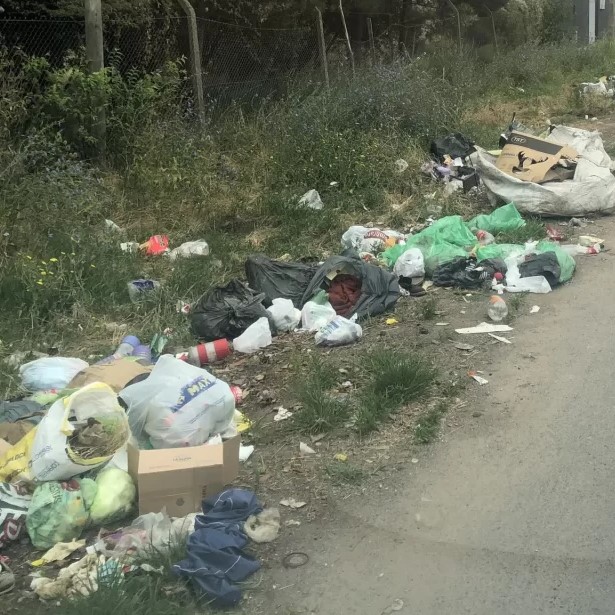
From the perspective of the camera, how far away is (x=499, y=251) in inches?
245

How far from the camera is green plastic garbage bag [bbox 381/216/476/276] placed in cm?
613

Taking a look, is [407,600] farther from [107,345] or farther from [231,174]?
[231,174]

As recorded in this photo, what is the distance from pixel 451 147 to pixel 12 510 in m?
7.40

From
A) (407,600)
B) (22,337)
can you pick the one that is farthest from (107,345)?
(407,600)

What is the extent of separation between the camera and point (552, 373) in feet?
14.3

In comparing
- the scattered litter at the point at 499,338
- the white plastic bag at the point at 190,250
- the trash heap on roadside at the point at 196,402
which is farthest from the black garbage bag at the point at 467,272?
the white plastic bag at the point at 190,250

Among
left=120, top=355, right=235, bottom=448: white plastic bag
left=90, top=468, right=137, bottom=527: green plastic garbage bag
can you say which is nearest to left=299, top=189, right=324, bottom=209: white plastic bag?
left=120, top=355, right=235, bottom=448: white plastic bag

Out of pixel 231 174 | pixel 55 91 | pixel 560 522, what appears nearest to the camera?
pixel 560 522

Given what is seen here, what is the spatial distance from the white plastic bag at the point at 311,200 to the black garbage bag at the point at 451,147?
2016mm

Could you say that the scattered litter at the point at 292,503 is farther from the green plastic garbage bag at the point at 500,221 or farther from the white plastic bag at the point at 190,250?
the green plastic garbage bag at the point at 500,221

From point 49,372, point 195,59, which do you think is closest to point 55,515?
point 49,372

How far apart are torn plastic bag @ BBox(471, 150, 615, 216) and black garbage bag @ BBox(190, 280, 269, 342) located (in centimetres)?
334

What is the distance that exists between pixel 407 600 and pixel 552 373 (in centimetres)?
212

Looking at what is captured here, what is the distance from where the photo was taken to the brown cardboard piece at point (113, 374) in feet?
13.9
